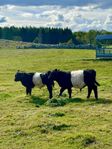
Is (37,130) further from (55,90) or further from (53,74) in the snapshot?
(55,90)

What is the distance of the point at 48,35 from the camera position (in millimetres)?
169875

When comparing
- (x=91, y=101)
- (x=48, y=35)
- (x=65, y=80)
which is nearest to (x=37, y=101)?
(x=65, y=80)

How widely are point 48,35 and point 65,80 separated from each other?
150 metres

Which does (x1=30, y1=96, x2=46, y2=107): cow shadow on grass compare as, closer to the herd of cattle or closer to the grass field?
the grass field

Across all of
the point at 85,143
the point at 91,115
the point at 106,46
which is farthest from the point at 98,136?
the point at 106,46

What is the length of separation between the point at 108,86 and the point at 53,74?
5.55 m

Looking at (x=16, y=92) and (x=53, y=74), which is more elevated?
(x=53, y=74)

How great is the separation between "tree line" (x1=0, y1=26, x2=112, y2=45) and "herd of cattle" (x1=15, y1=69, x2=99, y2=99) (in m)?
135

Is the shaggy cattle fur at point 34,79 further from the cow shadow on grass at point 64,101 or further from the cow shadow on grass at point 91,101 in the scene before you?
the cow shadow on grass at point 91,101

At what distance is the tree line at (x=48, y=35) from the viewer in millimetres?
165462

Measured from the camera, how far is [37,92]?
24016mm

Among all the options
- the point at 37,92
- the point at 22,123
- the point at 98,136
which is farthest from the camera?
the point at 37,92

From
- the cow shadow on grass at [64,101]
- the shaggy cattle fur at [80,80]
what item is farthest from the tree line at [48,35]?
the cow shadow on grass at [64,101]

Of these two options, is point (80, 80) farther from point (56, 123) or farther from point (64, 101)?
point (56, 123)
